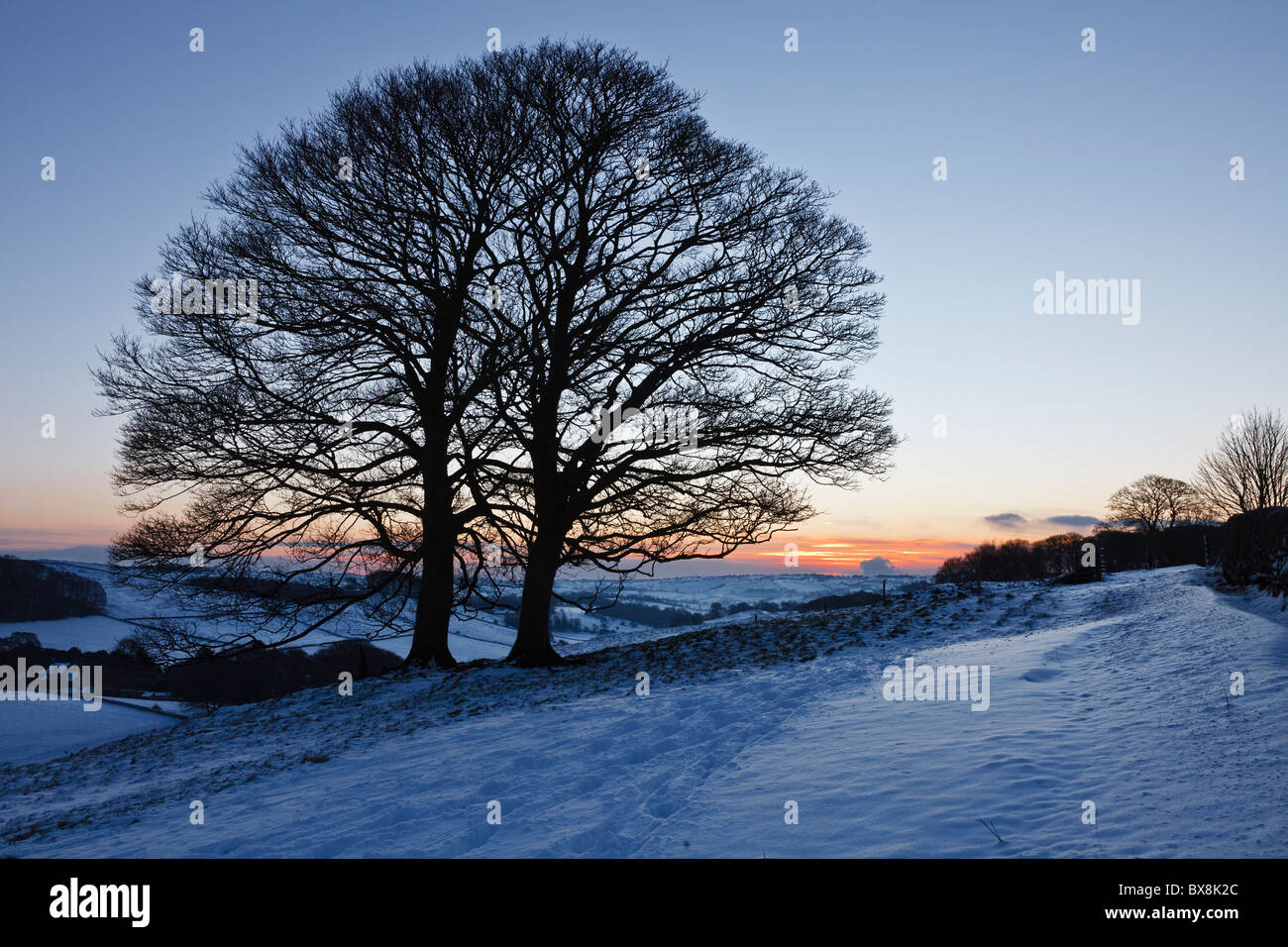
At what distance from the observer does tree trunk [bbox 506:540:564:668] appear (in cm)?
1599

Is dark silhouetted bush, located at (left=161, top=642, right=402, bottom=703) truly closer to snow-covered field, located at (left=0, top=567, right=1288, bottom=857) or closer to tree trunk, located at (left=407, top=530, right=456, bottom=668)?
tree trunk, located at (left=407, top=530, right=456, bottom=668)

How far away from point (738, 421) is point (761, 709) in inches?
285

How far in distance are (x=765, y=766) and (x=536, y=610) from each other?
10.1m

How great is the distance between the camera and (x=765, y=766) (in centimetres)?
693

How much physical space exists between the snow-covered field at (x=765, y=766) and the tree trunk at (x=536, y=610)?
7.82 ft

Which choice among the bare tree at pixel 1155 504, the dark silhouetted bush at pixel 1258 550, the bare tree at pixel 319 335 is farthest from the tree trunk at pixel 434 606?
the bare tree at pixel 1155 504

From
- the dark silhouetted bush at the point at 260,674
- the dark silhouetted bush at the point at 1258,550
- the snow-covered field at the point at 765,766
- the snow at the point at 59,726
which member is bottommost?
the dark silhouetted bush at the point at 260,674

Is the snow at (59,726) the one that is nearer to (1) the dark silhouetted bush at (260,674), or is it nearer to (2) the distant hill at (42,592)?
(1) the dark silhouetted bush at (260,674)

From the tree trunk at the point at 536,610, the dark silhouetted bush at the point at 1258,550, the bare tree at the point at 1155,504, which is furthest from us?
the bare tree at the point at 1155,504

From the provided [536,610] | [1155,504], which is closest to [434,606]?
[536,610]

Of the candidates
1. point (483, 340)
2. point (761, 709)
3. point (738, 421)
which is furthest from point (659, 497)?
point (761, 709)

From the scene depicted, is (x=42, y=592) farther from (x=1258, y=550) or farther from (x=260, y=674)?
(x=1258, y=550)

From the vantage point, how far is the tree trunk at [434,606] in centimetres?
1652
